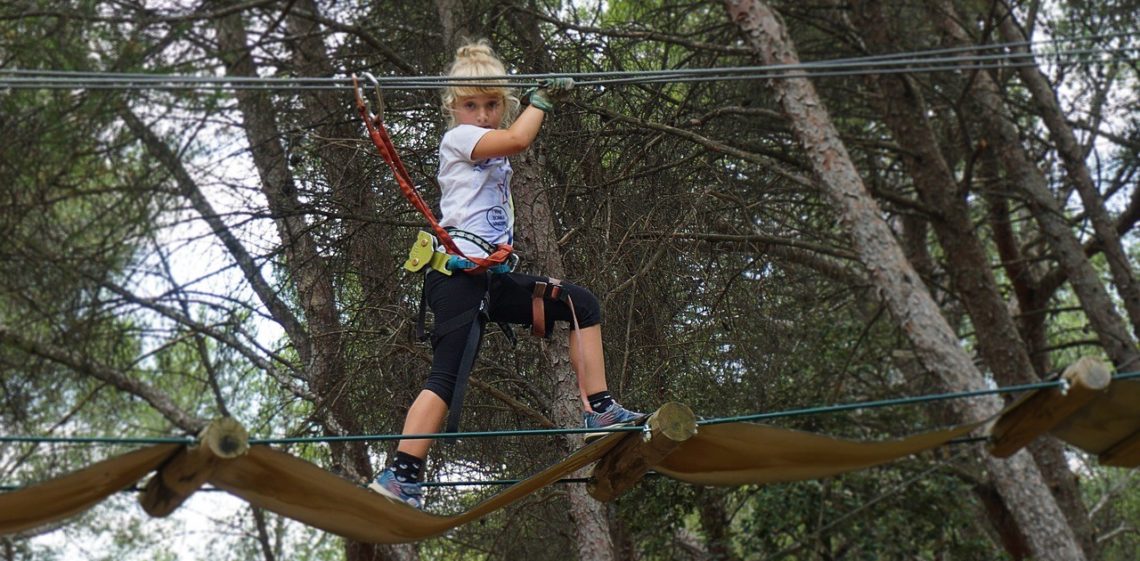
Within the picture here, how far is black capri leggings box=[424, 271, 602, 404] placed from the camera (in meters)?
4.29

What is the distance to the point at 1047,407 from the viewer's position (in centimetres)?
399

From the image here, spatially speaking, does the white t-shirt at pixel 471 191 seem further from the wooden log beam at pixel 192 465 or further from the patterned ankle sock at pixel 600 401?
the wooden log beam at pixel 192 465

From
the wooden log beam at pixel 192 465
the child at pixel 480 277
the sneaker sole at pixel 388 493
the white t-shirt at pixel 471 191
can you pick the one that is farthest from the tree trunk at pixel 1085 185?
the wooden log beam at pixel 192 465

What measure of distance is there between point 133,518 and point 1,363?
662 cm

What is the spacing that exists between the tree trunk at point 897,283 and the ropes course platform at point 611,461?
2821 mm

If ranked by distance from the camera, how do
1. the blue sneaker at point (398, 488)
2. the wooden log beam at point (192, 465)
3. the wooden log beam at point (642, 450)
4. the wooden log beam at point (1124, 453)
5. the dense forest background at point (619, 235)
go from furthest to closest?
the dense forest background at point (619, 235)
the wooden log beam at point (1124, 453)
the blue sneaker at point (398, 488)
the wooden log beam at point (642, 450)
the wooden log beam at point (192, 465)

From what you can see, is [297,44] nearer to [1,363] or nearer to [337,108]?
[337,108]

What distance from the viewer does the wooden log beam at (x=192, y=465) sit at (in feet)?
11.2

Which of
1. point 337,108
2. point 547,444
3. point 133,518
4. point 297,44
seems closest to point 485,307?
point 547,444

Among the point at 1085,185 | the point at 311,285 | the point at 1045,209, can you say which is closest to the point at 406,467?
the point at 311,285

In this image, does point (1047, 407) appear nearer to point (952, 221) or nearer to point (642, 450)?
point (642, 450)

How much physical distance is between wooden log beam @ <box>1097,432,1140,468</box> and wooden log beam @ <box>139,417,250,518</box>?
2.86m

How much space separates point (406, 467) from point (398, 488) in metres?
0.09

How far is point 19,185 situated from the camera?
10102mm
